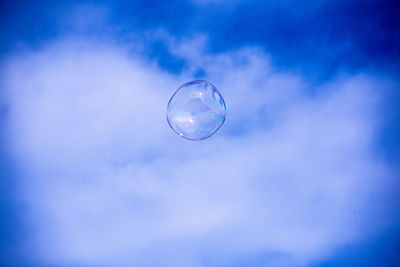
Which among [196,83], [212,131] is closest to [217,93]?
[196,83]

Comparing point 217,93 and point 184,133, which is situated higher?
point 217,93

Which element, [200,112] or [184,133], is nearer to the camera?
[200,112]

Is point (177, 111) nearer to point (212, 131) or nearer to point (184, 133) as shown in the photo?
point (184, 133)

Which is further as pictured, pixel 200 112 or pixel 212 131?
pixel 212 131

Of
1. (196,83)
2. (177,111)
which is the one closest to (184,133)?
(177,111)

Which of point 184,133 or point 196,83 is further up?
point 196,83

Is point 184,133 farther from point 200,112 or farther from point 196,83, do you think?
point 196,83
